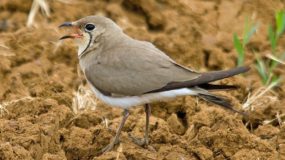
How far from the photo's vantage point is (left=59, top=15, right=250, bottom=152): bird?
593 centimetres

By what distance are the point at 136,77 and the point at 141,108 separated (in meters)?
1.00

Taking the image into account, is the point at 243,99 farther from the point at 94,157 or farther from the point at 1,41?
the point at 1,41

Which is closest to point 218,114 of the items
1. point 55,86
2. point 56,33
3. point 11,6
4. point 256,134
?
point 256,134

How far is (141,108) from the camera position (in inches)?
279

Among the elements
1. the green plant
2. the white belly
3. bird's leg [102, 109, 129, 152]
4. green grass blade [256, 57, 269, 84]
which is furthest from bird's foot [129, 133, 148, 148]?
green grass blade [256, 57, 269, 84]

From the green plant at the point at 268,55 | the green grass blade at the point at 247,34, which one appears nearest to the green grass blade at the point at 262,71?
the green plant at the point at 268,55

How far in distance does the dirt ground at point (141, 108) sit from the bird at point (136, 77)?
0.95 feet

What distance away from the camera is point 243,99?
7.41 metres

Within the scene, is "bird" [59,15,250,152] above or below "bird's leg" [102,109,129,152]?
above

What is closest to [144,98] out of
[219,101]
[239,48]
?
[219,101]

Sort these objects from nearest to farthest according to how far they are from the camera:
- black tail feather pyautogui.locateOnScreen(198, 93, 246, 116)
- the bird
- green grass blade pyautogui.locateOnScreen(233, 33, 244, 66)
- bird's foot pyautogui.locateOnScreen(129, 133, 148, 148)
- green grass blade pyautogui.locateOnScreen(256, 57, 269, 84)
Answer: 1. black tail feather pyautogui.locateOnScreen(198, 93, 246, 116)
2. the bird
3. bird's foot pyautogui.locateOnScreen(129, 133, 148, 148)
4. green grass blade pyautogui.locateOnScreen(233, 33, 244, 66)
5. green grass blade pyautogui.locateOnScreen(256, 57, 269, 84)

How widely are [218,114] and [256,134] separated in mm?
382

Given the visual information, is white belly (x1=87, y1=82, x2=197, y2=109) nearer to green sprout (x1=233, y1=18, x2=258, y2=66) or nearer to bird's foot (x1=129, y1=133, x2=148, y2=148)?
bird's foot (x1=129, y1=133, x2=148, y2=148)

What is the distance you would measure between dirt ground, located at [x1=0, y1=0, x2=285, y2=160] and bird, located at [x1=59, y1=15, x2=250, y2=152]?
0.29 metres
